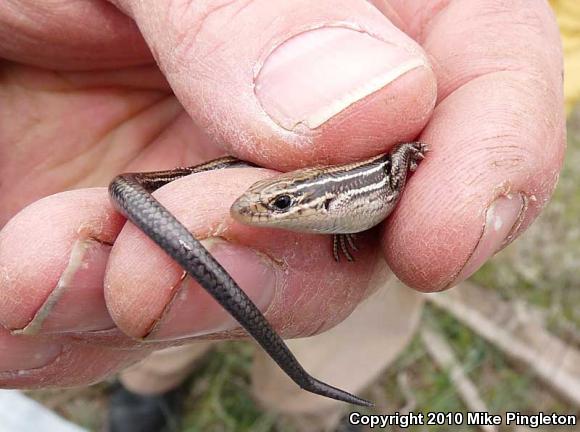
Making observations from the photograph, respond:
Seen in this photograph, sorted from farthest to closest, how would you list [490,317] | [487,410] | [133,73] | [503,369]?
[490,317] < [503,369] < [487,410] < [133,73]

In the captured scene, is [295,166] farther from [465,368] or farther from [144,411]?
[144,411]

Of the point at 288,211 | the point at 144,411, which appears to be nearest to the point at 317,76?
the point at 288,211

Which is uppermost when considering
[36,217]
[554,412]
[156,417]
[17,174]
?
[36,217]

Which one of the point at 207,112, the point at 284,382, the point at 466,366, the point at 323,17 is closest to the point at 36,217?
the point at 207,112

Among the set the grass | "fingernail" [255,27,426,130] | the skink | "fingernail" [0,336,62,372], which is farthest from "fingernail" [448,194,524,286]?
the grass

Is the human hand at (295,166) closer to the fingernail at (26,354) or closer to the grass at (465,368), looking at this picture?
the fingernail at (26,354)

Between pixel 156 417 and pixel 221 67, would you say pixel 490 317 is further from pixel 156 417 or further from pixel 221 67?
pixel 221 67
